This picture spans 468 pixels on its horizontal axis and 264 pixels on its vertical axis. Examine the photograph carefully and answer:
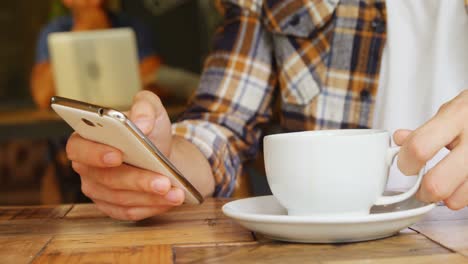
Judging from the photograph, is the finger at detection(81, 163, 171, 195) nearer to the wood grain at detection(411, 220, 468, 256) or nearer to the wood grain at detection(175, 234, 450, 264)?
the wood grain at detection(175, 234, 450, 264)

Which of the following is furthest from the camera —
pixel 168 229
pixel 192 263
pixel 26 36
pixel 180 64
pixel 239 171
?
pixel 26 36

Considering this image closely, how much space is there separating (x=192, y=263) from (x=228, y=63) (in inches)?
28.1

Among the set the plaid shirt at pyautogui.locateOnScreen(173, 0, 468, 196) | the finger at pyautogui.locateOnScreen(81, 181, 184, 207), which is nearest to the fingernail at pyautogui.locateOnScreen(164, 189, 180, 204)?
the finger at pyautogui.locateOnScreen(81, 181, 184, 207)

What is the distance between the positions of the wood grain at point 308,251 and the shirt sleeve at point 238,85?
550mm

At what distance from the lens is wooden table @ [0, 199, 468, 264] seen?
54 centimetres

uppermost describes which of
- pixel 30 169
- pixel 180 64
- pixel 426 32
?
pixel 426 32

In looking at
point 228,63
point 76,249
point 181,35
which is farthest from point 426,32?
point 181,35

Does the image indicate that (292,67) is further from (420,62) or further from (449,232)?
(449,232)

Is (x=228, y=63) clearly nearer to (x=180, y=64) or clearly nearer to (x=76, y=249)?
(x=76, y=249)

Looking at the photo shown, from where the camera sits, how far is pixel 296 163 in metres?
0.60

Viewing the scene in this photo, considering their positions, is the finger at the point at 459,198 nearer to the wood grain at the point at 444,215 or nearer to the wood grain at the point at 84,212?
the wood grain at the point at 444,215

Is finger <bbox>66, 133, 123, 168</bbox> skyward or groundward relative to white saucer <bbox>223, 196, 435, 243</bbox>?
skyward

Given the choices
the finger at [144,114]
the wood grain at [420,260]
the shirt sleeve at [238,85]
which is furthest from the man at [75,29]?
the wood grain at [420,260]

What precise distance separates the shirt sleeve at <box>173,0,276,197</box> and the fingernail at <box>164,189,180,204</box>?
0.43 m
